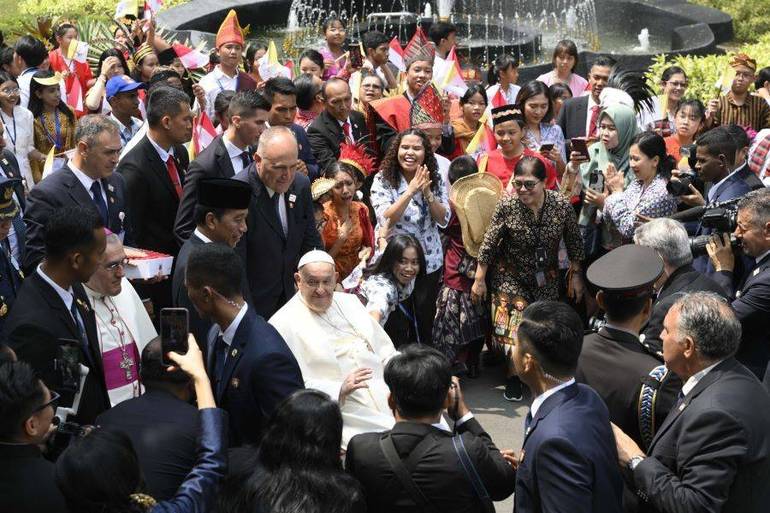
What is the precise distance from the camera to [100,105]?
962 cm

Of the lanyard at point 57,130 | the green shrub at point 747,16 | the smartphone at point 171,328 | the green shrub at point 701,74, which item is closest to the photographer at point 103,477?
the smartphone at point 171,328

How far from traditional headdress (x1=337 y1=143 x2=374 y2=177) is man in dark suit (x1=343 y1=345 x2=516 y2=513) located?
396 centimetres

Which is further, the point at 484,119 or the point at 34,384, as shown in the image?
the point at 484,119

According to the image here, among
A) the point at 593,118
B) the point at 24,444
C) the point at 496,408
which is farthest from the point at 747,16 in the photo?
the point at 24,444

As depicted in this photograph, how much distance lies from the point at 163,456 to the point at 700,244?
3.76 metres

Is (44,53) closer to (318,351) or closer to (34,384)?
(318,351)

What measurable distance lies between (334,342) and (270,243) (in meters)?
1.11

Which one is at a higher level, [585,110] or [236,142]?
[236,142]

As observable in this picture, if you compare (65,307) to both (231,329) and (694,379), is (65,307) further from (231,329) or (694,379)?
(694,379)

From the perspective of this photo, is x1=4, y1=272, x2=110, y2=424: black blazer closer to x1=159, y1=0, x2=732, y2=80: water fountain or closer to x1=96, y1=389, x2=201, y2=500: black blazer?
x1=96, y1=389, x2=201, y2=500: black blazer

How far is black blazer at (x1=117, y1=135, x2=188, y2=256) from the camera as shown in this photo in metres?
6.77

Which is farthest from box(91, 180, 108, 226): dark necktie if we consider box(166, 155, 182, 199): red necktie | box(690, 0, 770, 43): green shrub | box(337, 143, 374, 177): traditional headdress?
box(690, 0, 770, 43): green shrub

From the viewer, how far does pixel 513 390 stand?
25.2ft

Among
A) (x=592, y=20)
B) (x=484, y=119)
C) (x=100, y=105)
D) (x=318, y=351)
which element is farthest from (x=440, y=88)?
(x=592, y=20)
